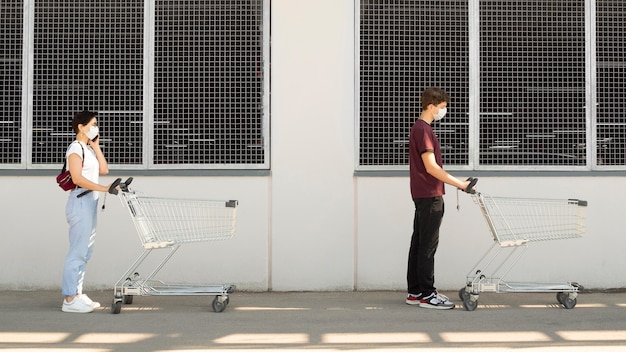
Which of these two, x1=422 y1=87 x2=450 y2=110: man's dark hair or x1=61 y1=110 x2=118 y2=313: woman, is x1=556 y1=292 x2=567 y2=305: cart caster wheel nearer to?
x1=422 y1=87 x2=450 y2=110: man's dark hair

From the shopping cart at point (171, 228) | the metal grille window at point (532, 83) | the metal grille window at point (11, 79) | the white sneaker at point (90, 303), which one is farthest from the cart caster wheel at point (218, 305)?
the metal grille window at point (532, 83)

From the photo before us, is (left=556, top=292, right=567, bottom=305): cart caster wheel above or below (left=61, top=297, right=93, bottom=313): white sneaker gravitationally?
above

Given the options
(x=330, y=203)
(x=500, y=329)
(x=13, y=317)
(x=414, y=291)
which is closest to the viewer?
(x=500, y=329)

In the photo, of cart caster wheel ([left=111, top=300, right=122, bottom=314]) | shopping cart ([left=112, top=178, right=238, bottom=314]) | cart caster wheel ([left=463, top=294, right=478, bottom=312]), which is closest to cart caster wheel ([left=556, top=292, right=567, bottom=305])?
cart caster wheel ([left=463, top=294, right=478, bottom=312])

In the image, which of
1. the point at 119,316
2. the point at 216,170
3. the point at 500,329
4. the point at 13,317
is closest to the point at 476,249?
the point at 500,329

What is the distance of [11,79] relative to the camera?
9539 millimetres

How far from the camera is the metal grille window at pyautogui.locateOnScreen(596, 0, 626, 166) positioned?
9.65m

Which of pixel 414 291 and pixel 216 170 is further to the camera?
pixel 216 170

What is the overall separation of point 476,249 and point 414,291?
1.32 metres

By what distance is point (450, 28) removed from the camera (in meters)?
9.59

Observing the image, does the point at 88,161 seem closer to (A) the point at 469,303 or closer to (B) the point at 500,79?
(A) the point at 469,303

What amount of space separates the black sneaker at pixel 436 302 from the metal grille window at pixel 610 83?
2.75 meters

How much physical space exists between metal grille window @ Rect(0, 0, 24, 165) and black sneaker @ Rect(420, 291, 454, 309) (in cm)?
458

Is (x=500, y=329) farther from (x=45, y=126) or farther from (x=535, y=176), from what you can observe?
(x=45, y=126)
